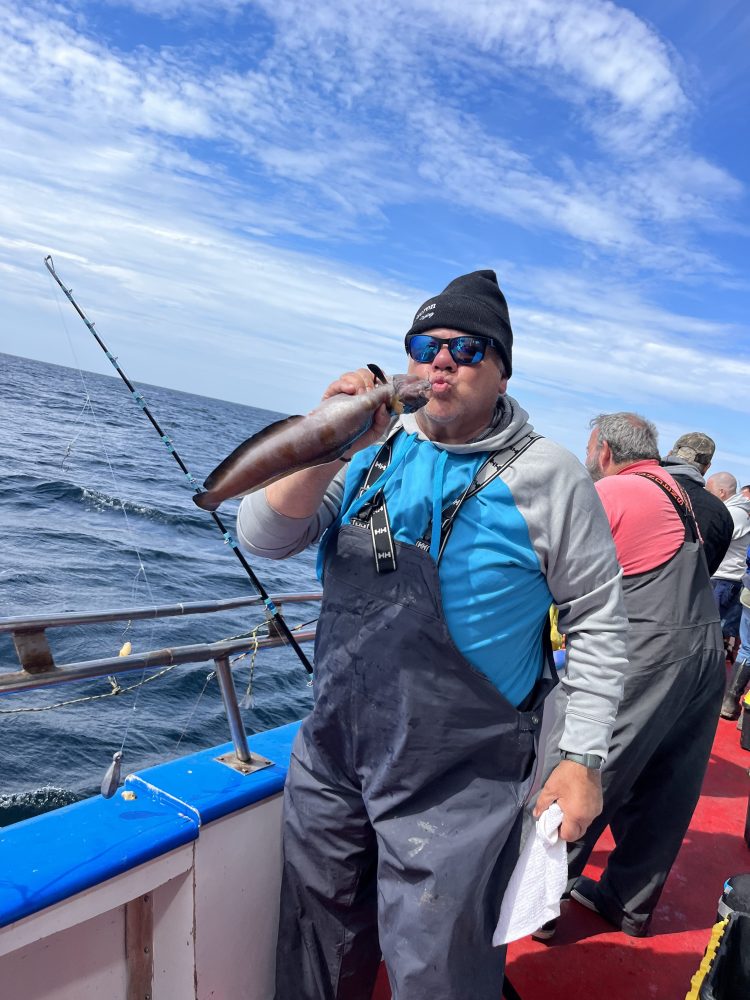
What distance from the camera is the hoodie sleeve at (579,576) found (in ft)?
6.43

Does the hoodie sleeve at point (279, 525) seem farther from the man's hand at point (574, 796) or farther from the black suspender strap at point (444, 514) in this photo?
the man's hand at point (574, 796)

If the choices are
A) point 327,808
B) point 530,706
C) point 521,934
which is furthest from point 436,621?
point 521,934

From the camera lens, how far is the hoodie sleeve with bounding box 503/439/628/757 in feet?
6.43

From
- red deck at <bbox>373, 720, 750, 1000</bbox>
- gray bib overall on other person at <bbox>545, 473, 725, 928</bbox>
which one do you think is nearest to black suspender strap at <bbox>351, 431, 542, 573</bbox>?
gray bib overall on other person at <bbox>545, 473, 725, 928</bbox>

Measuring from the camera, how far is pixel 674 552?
3.15m

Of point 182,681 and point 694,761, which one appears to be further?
point 182,681

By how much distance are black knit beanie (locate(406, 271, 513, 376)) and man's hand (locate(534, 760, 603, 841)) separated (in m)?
1.27

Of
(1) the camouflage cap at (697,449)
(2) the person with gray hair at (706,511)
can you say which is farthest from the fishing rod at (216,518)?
(1) the camouflage cap at (697,449)

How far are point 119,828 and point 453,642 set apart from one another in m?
1.18

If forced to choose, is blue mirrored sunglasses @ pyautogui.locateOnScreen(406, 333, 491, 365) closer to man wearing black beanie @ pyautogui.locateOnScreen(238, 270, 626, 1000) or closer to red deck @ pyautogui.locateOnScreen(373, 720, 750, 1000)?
man wearing black beanie @ pyautogui.locateOnScreen(238, 270, 626, 1000)

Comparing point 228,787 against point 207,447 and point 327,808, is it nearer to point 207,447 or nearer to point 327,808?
point 327,808

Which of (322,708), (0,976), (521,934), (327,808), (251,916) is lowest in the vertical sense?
(251,916)

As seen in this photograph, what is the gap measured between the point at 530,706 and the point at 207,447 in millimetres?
35048

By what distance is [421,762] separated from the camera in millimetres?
1953
